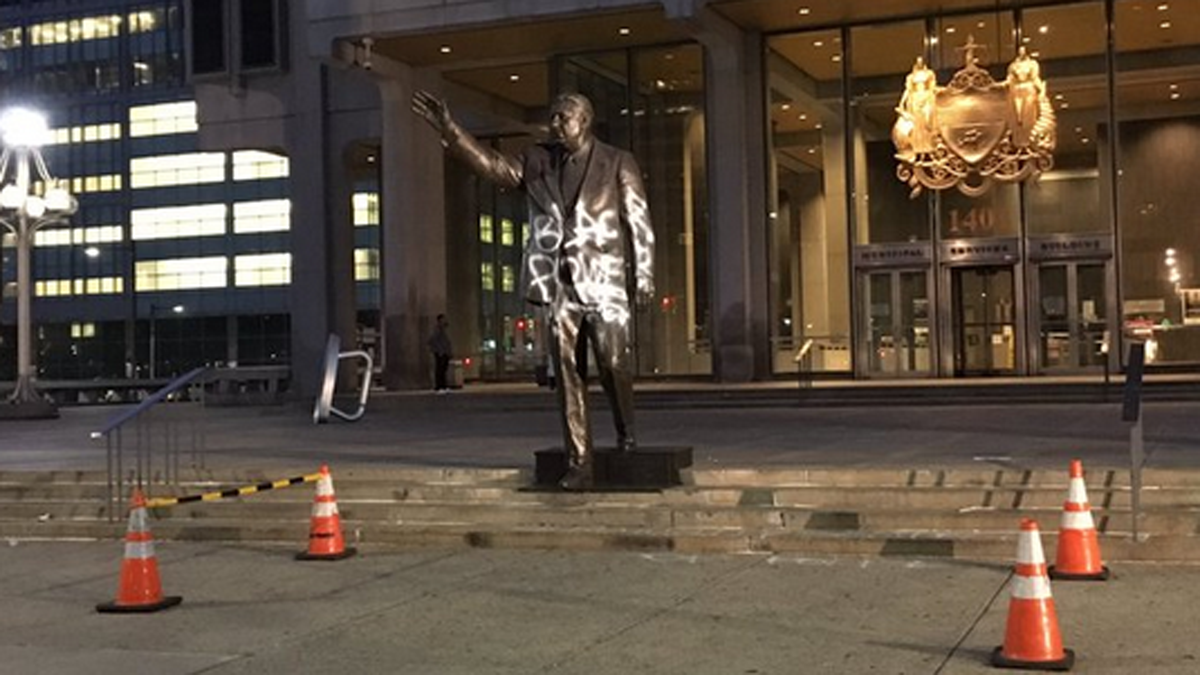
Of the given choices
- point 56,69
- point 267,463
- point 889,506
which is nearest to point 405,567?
point 889,506

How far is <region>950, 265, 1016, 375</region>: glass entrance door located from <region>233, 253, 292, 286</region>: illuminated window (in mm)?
74228

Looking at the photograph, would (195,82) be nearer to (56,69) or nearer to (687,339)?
(687,339)

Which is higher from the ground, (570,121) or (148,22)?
(148,22)

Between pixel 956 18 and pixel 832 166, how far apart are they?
4137mm

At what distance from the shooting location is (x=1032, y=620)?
21.3ft

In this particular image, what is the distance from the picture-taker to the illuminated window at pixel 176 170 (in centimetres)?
10225

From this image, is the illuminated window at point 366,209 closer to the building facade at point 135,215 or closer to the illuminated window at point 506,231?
the building facade at point 135,215

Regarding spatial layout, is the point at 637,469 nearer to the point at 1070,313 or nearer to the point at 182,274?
the point at 1070,313

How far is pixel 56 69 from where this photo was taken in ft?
344

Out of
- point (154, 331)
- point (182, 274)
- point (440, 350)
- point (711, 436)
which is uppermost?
point (182, 274)

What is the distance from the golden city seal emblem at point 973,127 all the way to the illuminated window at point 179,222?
79.6m

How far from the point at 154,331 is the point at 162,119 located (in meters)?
15.9

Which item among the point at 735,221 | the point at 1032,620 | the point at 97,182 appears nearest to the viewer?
the point at 1032,620

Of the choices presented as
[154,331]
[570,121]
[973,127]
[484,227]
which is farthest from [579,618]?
[154,331]
